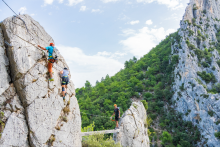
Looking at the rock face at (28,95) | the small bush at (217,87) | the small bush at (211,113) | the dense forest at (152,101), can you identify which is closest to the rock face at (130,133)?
the rock face at (28,95)

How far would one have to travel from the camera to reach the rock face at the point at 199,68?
33097 mm

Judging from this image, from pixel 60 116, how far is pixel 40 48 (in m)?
3.77

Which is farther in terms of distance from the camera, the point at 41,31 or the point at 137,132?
the point at 137,132

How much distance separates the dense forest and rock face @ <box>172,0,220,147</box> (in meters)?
3.01

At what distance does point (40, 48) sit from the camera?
25.6 feet

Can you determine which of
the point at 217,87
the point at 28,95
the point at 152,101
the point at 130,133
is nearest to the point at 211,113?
the point at 217,87

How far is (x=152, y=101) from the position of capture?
52406mm

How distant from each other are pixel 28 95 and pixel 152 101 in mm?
50294

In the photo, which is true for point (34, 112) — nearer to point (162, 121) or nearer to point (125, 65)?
point (162, 121)

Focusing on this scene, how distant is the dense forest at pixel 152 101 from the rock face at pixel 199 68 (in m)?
3.01

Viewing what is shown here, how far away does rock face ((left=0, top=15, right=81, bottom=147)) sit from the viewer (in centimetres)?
621

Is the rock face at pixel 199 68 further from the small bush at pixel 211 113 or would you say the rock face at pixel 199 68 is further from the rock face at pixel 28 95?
the rock face at pixel 28 95

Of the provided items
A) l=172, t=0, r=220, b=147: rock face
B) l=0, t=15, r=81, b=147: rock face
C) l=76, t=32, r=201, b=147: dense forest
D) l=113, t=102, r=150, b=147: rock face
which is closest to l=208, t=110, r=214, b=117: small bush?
l=172, t=0, r=220, b=147: rock face

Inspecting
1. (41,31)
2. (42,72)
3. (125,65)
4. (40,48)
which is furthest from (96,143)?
(125,65)
